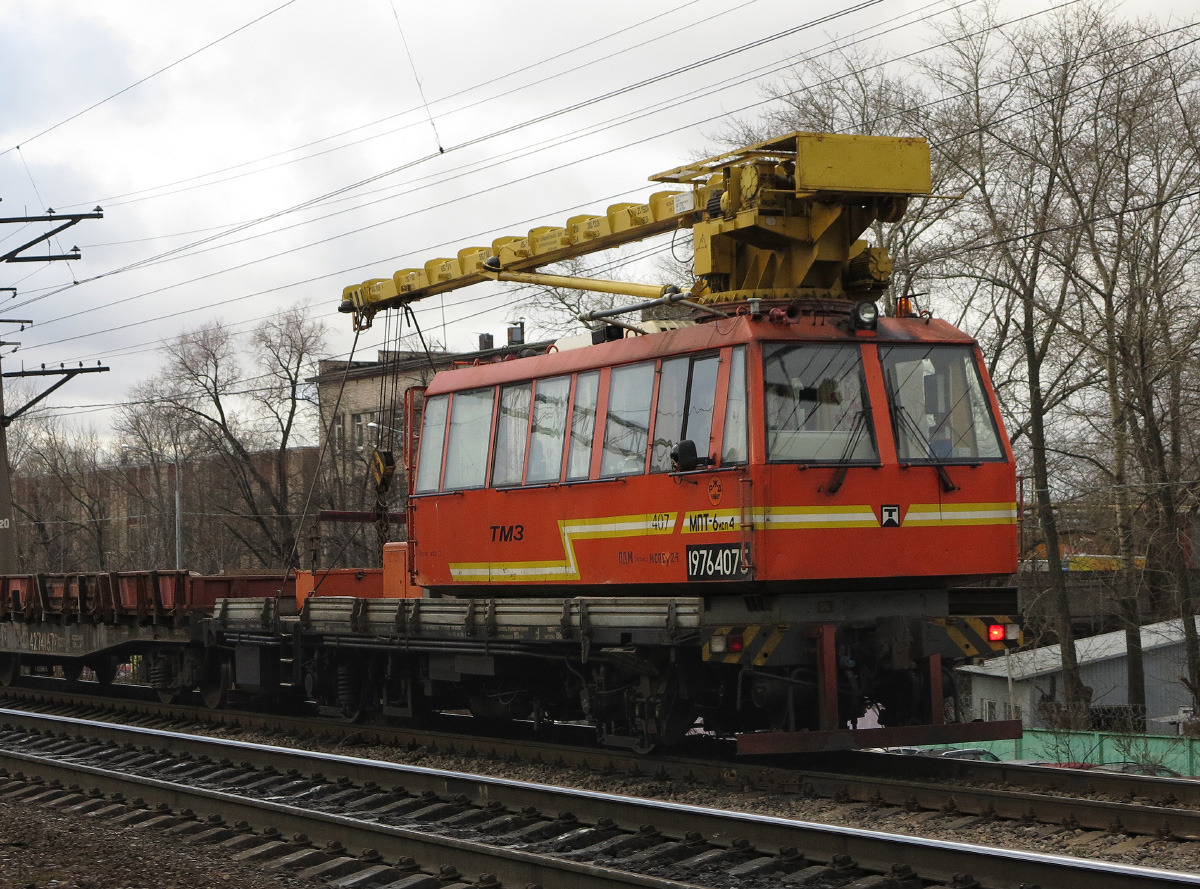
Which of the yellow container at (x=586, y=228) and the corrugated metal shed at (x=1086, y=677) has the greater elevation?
the yellow container at (x=586, y=228)

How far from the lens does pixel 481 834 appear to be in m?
9.41

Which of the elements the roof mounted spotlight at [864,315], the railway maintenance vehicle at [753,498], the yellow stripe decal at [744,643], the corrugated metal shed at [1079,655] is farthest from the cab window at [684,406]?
the corrugated metal shed at [1079,655]

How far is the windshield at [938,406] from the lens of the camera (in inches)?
449

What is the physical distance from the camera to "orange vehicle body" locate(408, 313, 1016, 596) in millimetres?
10797

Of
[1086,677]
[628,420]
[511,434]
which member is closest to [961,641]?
[628,420]

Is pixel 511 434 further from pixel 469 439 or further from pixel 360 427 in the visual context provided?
pixel 360 427

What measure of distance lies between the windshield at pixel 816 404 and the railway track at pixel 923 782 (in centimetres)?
245

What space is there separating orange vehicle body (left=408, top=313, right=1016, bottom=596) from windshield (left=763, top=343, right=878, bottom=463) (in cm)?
5

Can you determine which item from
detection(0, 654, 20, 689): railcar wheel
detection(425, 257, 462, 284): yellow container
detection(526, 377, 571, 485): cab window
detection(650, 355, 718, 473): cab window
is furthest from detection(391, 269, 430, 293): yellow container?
detection(0, 654, 20, 689): railcar wheel

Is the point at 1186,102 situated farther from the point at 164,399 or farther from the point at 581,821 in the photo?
the point at 164,399

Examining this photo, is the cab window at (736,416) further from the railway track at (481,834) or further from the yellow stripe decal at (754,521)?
the railway track at (481,834)

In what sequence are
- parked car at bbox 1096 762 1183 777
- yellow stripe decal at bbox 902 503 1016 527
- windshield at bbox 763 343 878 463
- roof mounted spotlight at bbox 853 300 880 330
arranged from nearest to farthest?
windshield at bbox 763 343 878 463
yellow stripe decal at bbox 902 503 1016 527
roof mounted spotlight at bbox 853 300 880 330
parked car at bbox 1096 762 1183 777

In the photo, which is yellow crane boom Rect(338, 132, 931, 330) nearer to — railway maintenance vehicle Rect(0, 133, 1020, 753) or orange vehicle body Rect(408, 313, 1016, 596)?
railway maintenance vehicle Rect(0, 133, 1020, 753)

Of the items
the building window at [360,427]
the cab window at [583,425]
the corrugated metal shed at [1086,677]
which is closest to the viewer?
the cab window at [583,425]
